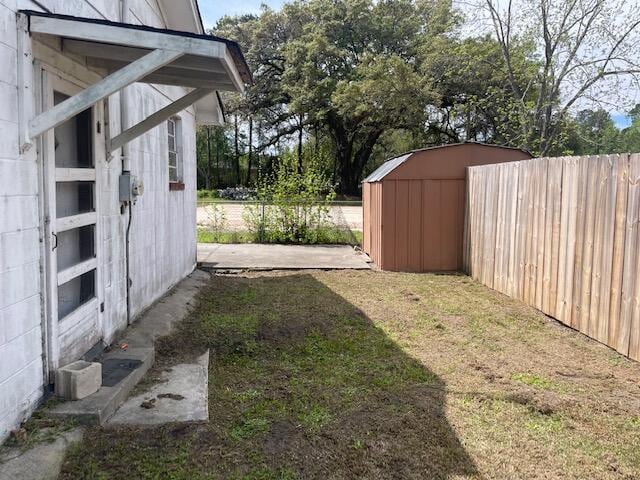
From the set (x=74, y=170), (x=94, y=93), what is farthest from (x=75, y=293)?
(x=94, y=93)

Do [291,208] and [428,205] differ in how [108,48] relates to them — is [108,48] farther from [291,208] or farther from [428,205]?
[291,208]

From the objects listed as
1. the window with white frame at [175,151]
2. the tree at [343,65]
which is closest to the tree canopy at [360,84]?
the tree at [343,65]

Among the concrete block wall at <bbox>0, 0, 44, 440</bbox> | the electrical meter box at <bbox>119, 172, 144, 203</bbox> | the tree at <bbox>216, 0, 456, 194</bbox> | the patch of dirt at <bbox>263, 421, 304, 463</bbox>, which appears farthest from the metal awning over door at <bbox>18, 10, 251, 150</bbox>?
the tree at <bbox>216, 0, 456, 194</bbox>

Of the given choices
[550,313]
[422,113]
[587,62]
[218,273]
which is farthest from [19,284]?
[422,113]

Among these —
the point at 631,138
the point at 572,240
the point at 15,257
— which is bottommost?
the point at 572,240

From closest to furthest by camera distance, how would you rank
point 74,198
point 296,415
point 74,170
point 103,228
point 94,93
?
1. point 94,93
2. point 296,415
3. point 74,170
4. point 74,198
5. point 103,228

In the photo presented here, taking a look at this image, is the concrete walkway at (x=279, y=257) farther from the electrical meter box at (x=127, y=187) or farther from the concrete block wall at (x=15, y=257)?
the concrete block wall at (x=15, y=257)

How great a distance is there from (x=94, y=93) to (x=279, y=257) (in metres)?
7.50

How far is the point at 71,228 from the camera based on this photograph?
3447 mm

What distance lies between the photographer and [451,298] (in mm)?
6910

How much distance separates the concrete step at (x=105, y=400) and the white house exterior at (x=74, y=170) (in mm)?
175

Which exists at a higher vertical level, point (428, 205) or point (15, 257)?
point (428, 205)

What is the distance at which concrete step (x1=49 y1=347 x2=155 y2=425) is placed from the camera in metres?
2.82

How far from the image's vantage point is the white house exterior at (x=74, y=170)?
8.60ft
